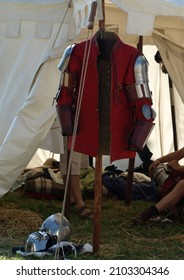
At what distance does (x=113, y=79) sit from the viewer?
5008 mm

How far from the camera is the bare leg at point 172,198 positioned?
635cm

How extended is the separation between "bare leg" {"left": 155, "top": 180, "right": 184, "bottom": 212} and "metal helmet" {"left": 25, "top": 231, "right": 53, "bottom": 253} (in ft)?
4.97

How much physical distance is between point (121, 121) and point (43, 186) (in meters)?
3.01

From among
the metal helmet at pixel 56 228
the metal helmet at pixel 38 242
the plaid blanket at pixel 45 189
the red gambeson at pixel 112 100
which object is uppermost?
the red gambeson at pixel 112 100

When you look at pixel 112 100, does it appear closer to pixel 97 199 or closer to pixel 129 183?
pixel 97 199

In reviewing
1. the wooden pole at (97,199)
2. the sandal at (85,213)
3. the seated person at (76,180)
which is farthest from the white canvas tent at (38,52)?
the wooden pole at (97,199)

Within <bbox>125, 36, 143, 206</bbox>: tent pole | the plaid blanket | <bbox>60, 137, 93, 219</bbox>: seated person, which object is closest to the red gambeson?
<bbox>60, 137, 93, 219</bbox>: seated person

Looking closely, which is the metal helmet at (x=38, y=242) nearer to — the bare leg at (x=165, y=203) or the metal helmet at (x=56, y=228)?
the metal helmet at (x=56, y=228)

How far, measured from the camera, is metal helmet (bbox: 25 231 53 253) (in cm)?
505

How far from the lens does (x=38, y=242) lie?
5.06 metres

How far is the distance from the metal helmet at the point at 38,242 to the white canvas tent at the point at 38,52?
1.28 meters

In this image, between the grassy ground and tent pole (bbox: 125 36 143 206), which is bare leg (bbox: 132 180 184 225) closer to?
the grassy ground
